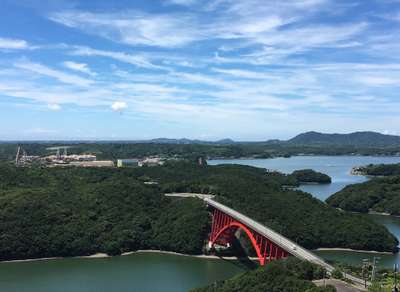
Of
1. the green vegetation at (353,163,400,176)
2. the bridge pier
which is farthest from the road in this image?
the green vegetation at (353,163,400,176)

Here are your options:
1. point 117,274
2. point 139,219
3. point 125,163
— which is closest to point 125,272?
point 117,274

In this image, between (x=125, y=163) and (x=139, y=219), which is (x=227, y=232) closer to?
(x=139, y=219)

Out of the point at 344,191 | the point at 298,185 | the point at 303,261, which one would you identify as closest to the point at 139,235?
the point at 303,261

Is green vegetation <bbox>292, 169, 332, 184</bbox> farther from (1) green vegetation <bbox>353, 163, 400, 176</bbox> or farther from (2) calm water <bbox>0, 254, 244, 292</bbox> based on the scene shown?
(2) calm water <bbox>0, 254, 244, 292</bbox>

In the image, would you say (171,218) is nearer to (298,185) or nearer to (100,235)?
(100,235)

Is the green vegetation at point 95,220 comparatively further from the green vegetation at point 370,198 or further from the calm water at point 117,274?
the green vegetation at point 370,198

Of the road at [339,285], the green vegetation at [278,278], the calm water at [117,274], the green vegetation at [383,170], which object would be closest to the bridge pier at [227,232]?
the calm water at [117,274]
